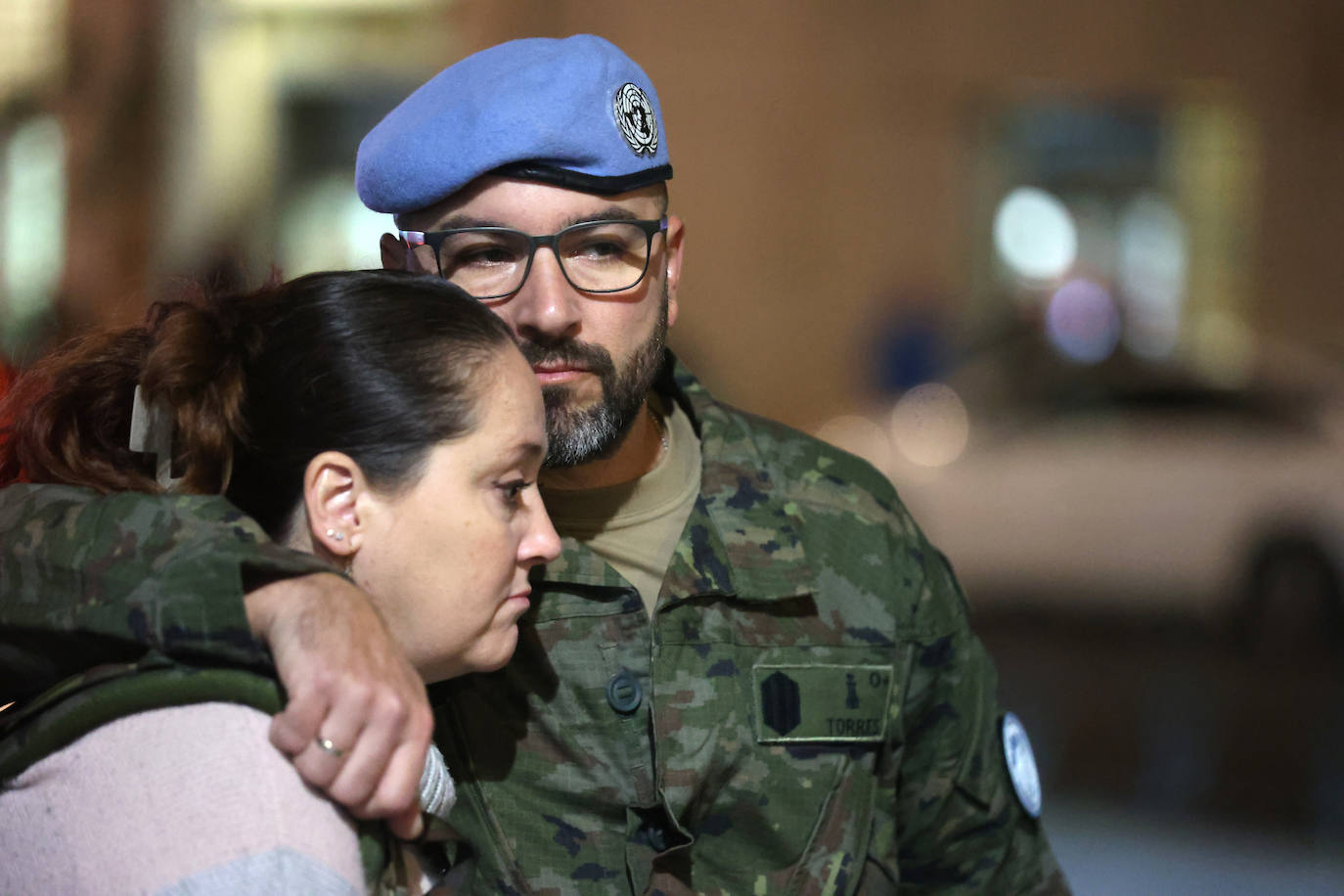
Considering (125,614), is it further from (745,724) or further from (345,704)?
(745,724)

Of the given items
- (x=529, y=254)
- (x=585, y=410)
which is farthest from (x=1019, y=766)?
(x=529, y=254)

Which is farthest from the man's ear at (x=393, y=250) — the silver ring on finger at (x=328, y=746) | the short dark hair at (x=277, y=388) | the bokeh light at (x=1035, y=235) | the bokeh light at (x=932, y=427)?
the bokeh light at (x=1035, y=235)

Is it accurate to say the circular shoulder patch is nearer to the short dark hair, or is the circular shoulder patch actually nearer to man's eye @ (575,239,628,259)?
man's eye @ (575,239,628,259)

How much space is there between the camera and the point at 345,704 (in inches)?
53.1

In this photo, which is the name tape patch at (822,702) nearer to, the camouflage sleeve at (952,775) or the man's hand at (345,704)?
the camouflage sleeve at (952,775)

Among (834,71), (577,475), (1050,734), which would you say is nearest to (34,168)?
(834,71)

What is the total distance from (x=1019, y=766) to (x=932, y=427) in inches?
271

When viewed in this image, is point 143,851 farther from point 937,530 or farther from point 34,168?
point 34,168

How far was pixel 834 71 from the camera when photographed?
12156mm

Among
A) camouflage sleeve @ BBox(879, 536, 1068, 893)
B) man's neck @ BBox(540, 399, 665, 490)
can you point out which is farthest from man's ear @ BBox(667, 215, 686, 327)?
camouflage sleeve @ BBox(879, 536, 1068, 893)

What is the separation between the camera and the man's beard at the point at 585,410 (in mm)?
2215

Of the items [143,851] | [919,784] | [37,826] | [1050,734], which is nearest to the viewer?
[143,851]

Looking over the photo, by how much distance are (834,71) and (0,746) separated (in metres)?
11.5

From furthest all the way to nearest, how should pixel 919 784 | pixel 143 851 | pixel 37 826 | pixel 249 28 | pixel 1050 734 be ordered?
pixel 249 28
pixel 1050 734
pixel 919 784
pixel 37 826
pixel 143 851
